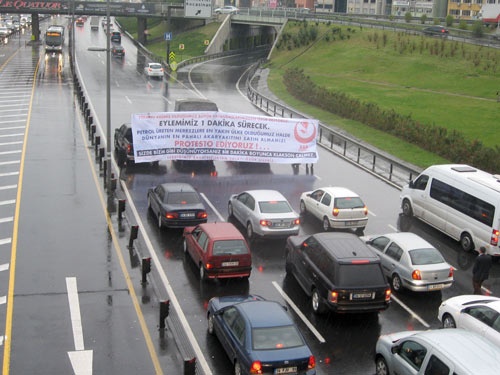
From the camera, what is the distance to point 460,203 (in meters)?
22.3

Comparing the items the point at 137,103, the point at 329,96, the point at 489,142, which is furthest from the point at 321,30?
the point at 489,142

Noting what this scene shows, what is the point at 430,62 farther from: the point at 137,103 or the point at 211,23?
the point at 211,23

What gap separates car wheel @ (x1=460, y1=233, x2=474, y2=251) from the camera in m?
21.6

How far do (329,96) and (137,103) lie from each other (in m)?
15.3

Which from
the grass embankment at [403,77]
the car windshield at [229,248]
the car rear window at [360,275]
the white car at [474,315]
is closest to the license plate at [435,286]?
the white car at [474,315]

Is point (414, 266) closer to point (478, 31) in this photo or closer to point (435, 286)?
point (435, 286)

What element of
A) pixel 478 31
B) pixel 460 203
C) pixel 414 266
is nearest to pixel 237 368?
pixel 414 266

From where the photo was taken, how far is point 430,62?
70.1m

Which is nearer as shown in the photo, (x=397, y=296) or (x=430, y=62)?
(x=397, y=296)

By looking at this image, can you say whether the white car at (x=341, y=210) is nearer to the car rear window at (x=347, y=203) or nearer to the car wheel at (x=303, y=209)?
the car rear window at (x=347, y=203)

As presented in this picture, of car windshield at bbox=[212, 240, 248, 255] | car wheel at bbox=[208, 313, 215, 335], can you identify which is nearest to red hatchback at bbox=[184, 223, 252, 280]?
car windshield at bbox=[212, 240, 248, 255]

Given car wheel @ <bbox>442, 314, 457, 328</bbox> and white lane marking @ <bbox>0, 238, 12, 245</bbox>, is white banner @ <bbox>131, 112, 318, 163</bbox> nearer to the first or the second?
white lane marking @ <bbox>0, 238, 12, 245</bbox>

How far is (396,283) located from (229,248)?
4958mm

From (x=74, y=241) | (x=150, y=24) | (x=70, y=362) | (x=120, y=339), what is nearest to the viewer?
(x=70, y=362)
